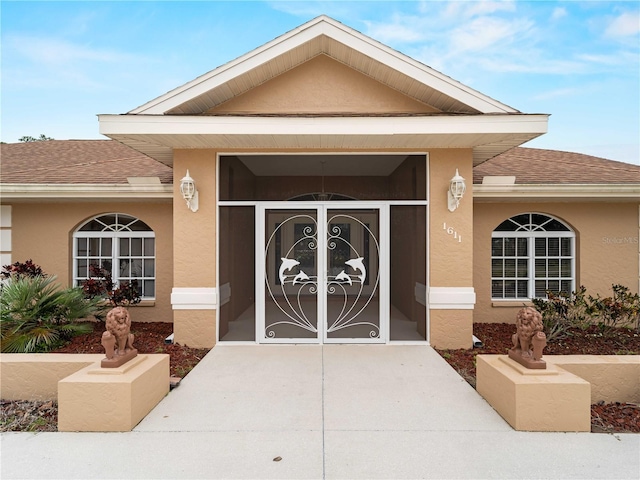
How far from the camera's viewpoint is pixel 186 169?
23.1 feet

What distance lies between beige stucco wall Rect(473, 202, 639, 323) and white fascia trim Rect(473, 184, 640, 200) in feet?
2.21

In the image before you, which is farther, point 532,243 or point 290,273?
point 532,243

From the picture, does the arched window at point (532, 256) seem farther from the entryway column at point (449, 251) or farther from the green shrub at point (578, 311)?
the entryway column at point (449, 251)

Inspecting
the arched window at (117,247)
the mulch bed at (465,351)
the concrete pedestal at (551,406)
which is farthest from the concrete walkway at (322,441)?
the arched window at (117,247)

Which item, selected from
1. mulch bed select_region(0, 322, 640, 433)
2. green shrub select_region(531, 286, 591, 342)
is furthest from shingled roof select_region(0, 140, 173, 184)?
green shrub select_region(531, 286, 591, 342)

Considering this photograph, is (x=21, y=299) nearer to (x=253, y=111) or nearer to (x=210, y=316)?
(x=210, y=316)

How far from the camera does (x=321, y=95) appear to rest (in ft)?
23.1

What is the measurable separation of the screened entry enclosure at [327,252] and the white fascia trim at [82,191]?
7.95 feet

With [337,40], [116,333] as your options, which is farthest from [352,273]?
[337,40]

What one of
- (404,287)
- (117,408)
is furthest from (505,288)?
(117,408)

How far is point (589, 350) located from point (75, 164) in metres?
13.9

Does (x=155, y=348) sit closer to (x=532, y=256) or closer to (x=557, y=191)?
(x=532, y=256)

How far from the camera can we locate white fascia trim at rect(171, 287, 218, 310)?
23.0ft

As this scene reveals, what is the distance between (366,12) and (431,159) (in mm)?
5397
